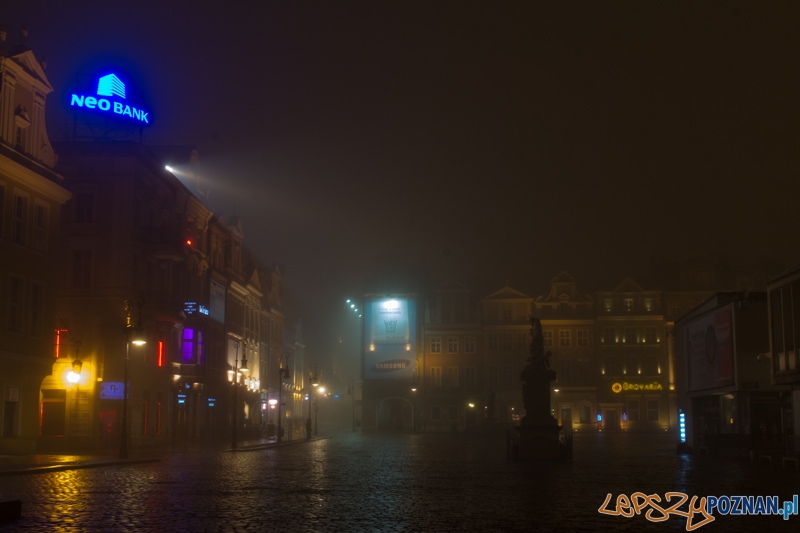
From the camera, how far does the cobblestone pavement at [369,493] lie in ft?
50.9

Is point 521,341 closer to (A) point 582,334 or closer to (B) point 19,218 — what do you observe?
(A) point 582,334

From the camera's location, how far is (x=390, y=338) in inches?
3900

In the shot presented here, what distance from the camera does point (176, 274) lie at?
189ft

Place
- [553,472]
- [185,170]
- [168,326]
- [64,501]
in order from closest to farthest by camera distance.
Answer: [64,501], [553,472], [168,326], [185,170]

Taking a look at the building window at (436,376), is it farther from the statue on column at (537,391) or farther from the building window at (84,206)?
the statue on column at (537,391)

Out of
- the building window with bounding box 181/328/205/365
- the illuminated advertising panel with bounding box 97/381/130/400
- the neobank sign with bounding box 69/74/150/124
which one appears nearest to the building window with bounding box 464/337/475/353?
the building window with bounding box 181/328/205/365

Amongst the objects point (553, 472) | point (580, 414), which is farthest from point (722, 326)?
point (580, 414)

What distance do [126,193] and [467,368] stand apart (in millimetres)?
57597

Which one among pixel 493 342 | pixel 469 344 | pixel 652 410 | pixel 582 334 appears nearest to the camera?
pixel 652 410

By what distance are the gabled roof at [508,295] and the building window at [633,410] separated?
15584 millimetres

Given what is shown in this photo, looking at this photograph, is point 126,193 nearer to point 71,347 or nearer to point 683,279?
point 71,347

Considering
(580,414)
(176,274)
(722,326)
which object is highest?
(176,274)

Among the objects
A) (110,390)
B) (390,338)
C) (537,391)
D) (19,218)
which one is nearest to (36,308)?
(19,218)

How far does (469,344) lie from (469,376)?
354 cm
